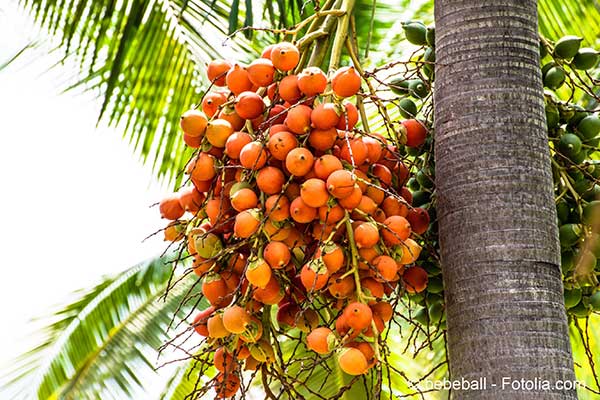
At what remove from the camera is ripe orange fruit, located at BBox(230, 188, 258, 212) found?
3.87 ft

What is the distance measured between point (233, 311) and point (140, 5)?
214 cm

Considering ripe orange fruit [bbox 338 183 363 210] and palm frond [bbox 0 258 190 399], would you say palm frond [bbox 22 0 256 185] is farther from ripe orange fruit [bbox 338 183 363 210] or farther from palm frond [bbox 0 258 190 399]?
ripe orange fruit [bbox 338 183 363 210]

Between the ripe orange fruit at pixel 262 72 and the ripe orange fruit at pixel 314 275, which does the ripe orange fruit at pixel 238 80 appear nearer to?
the ripe orange fruit at pixel 262 72

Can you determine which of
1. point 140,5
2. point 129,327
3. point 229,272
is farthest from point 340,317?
point 129,327

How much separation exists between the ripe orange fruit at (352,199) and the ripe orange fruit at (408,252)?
0.32ft

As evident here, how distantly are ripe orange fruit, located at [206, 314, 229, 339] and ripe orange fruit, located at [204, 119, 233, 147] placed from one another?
10.4 inches

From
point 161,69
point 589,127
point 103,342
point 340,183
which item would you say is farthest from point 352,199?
point 103,342

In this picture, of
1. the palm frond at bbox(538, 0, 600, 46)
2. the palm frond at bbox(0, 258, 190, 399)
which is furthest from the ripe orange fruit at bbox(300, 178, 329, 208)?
the palm frond at bbox(0, 258, 190, 399)

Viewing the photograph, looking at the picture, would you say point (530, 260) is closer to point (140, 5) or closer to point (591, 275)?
point (591, 275)

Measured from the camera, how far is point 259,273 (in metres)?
1.14

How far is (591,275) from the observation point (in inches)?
57.2

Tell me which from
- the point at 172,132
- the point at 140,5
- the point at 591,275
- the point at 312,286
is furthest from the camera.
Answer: the point at 172,132

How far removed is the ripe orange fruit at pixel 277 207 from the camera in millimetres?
1166

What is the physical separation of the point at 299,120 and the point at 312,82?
0.23 ft
